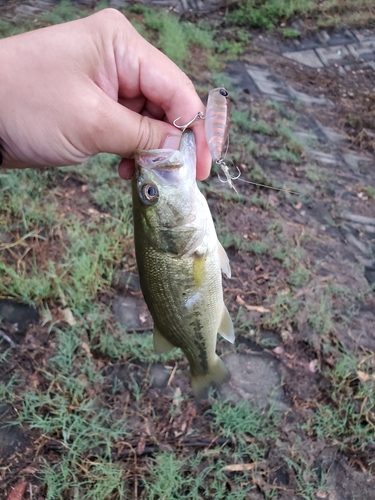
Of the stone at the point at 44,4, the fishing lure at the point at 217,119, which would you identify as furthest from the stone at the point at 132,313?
the stone at the point at 44,4

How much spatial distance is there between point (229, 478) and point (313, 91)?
209 inches

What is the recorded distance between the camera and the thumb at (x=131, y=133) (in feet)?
6.28

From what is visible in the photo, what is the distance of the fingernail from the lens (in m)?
2.00

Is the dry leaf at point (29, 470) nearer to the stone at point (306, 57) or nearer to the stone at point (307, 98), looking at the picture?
the stone at point (307, 98)

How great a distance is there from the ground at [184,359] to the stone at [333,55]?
9.88 ft

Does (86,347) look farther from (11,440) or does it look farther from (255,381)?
(255,381)

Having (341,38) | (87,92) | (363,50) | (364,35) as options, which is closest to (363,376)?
(87,92)

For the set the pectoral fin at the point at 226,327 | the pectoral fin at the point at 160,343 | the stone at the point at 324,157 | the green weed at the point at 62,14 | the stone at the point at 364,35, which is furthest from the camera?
the stone at the point at 364,35

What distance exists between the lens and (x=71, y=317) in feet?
10.5

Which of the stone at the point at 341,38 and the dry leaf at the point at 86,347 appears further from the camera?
the stone at the point at 341,38

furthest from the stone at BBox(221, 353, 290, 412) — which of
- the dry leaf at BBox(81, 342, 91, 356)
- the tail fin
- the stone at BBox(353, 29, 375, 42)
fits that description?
the stone at BBox(353, 29, 375, 42)

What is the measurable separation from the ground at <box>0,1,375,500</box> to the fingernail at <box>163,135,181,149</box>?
666 mm

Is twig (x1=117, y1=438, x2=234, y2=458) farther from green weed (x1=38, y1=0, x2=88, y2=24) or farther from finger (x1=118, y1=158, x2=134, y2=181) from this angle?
green weed (x1=38, y1=0, x2=88, y2=24)

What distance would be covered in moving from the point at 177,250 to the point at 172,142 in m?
0.48
